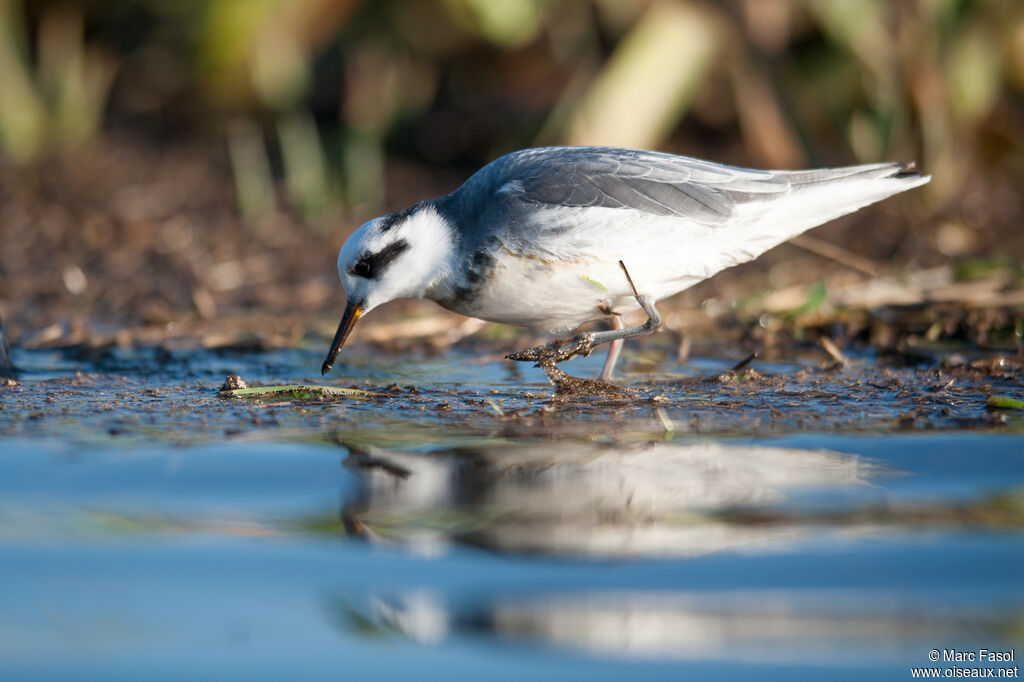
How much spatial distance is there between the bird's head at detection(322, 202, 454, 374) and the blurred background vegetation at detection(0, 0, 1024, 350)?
1863 mm

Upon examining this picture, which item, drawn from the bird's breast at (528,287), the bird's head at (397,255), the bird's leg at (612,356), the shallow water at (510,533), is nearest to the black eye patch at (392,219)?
the bird's head at (397,255)

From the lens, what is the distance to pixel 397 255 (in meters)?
5.12

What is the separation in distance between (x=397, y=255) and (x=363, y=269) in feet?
0.56

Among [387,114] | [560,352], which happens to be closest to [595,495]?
[560,352]

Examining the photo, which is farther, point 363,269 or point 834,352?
point 834,352

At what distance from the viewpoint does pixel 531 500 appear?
136 inches

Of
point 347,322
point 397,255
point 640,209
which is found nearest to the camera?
point 640,209

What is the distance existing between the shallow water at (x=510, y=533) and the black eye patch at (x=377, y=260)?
56 centimetres

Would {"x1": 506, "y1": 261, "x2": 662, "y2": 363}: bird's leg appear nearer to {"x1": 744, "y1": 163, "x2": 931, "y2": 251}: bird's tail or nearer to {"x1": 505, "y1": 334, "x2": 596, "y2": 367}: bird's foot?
{"x1": 505, "y1": 334, "x2": 596, "y2": 367}: bird's foot

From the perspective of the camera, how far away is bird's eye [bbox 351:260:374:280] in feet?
16.9

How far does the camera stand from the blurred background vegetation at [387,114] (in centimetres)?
802

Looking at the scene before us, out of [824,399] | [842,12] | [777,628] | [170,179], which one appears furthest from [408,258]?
[170,179]

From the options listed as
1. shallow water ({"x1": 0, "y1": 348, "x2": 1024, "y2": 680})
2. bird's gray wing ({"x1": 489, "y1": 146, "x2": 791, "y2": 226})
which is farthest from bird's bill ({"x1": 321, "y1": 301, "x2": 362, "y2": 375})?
bird's gray wing ({"x1": 489, "y1": 146, "x2": 791, "y2": 226})

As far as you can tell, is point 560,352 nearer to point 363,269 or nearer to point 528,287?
point 528,287
